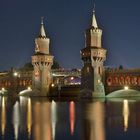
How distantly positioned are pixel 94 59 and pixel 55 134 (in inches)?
2198

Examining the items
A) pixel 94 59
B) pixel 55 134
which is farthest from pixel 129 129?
pixel 94 59

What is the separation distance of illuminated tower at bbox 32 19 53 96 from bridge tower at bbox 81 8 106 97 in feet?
48.3

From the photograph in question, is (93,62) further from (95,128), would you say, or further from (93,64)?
(95,128)

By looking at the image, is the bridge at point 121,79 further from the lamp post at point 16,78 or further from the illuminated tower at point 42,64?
the lamp post at point 16,78

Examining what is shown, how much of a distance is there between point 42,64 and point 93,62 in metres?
17.2

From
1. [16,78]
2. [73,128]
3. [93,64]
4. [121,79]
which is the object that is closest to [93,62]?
[93,64]

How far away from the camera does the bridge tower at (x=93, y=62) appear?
277ft

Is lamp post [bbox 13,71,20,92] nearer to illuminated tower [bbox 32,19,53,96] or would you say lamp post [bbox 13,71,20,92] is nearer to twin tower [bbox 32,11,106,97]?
illuminated tower [bbox 32,19,53,96]

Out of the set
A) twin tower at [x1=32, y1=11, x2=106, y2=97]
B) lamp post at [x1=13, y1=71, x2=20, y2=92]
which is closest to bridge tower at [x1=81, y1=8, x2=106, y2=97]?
twin tower at [x1=32, y1=11, x2=106, y2=97]

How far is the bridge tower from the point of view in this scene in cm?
8438

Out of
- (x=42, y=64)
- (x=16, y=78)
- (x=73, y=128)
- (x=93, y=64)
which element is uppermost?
(x=42, y=64)

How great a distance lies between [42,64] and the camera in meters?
98.7

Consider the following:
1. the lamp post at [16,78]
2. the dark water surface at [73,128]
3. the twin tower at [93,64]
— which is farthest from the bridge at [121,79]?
the dark water surface at [73,128]

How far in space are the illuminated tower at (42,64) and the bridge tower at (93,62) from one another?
14736mm
